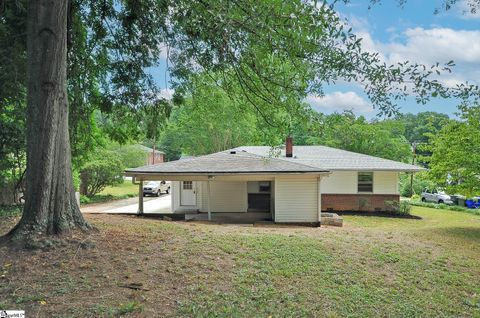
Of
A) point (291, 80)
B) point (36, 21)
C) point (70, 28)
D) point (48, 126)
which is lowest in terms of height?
point (48, 126)

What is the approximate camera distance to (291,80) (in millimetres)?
6754

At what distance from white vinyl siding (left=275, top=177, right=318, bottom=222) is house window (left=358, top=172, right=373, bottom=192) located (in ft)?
22.7

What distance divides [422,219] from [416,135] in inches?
2057

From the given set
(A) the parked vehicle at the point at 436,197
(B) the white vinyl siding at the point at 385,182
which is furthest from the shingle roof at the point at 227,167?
(A) the parked vehicle at the point at 436,197

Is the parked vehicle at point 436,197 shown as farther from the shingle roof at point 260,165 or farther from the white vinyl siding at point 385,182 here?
the shingle roof at point 260,165

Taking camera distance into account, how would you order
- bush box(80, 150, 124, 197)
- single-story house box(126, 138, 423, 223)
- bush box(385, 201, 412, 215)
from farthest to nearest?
bush box(80, 150, 124, 197) → bush box(385, 201, 412, 215) → single-story house box(126, 138, 423, 223)

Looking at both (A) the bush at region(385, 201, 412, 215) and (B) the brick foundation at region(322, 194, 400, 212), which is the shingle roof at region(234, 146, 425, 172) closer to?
(B) the brick foundation at region(322, 194, 400, 212)

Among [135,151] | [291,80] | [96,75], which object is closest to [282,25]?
[291,80]

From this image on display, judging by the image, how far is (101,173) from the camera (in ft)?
85.4

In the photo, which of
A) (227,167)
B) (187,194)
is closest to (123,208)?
(187,194)

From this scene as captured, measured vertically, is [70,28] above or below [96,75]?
above

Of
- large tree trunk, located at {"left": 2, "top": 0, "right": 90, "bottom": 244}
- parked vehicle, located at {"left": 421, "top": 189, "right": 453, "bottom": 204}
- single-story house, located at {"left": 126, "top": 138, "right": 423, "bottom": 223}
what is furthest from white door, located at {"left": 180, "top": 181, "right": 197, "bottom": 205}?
parked vehicle, located at {"left": 421, "top": 189, "right": 453, "bottom": 204}

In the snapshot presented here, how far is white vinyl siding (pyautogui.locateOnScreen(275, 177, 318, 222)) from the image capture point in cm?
1544

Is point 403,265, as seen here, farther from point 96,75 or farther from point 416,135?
point 416,135
